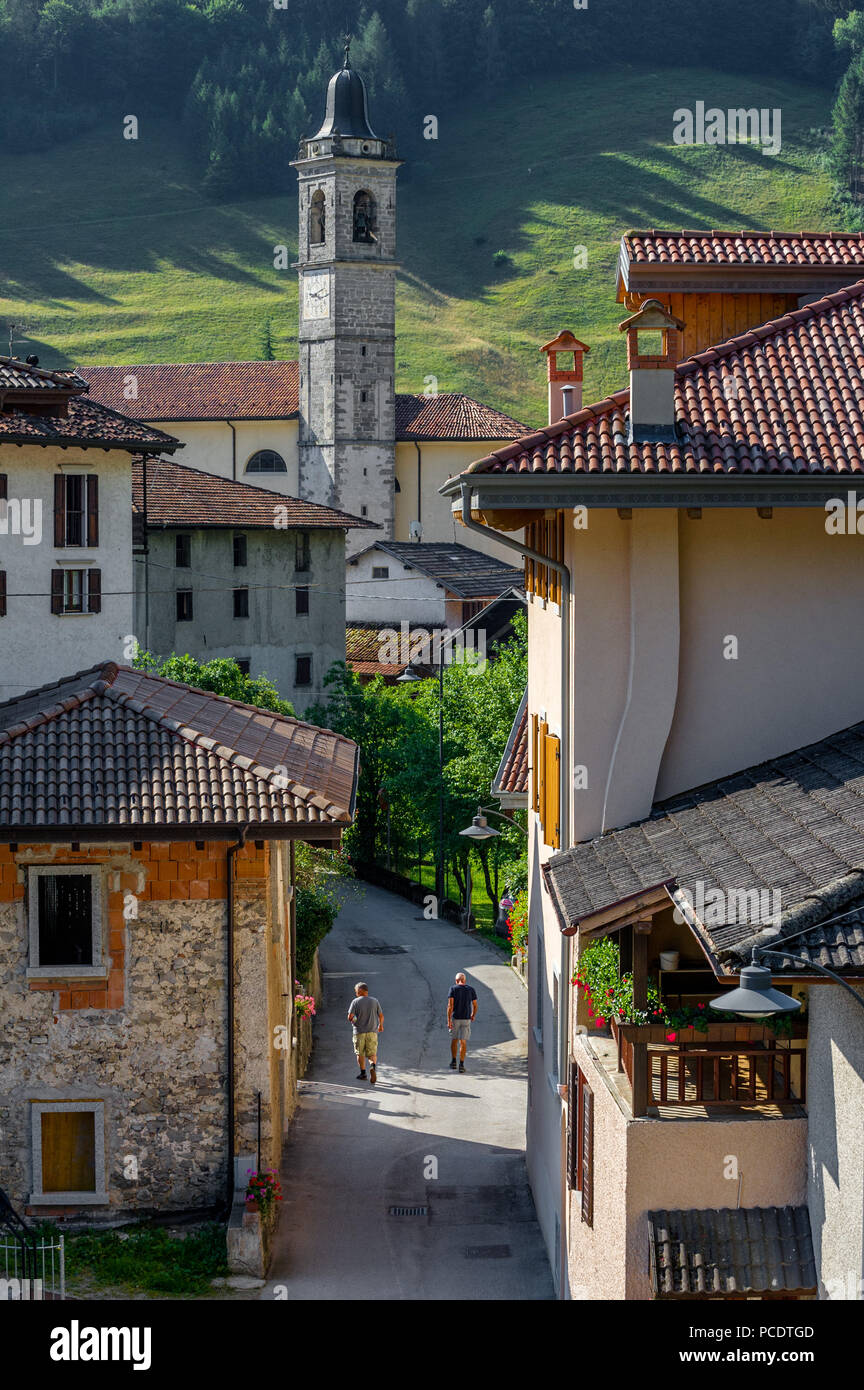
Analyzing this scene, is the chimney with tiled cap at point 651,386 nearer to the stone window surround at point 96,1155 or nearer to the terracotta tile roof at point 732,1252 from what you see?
the terracotta tile roof at point 732,1252

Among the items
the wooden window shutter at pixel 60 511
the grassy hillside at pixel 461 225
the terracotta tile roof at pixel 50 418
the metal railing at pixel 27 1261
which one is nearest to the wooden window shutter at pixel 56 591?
the wooden window shutter at pixel 60 511

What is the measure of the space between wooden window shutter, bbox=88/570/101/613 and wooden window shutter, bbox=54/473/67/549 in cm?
87

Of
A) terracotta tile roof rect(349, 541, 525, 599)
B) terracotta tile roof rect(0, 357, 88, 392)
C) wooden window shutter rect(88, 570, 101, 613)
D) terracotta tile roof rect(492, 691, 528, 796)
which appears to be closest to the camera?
terracotta tile roof rect(492, 691, 528, 796)

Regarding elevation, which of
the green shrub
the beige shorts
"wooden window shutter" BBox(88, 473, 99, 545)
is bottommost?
the beige shorts

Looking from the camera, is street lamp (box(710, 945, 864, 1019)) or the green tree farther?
the green tree

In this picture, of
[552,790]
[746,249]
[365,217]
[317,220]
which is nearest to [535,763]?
[552,790]

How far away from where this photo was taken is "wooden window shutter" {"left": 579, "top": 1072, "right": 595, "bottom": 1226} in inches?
508

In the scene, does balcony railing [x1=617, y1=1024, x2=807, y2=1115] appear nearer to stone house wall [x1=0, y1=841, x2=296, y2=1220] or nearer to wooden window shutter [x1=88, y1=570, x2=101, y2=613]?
stone house wall [x1=0, y1=841, x2=296, y2=1220]

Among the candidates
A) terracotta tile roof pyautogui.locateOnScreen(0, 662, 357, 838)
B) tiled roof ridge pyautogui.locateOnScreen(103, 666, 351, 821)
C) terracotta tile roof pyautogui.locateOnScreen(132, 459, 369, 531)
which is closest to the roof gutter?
terracotta tile roof pyautogui.locateOnScreen(0, 662, 357, 838)

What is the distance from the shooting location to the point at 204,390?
84.6 metres

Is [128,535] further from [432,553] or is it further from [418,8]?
[418,8]

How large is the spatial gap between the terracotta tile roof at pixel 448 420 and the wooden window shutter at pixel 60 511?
5281cm
